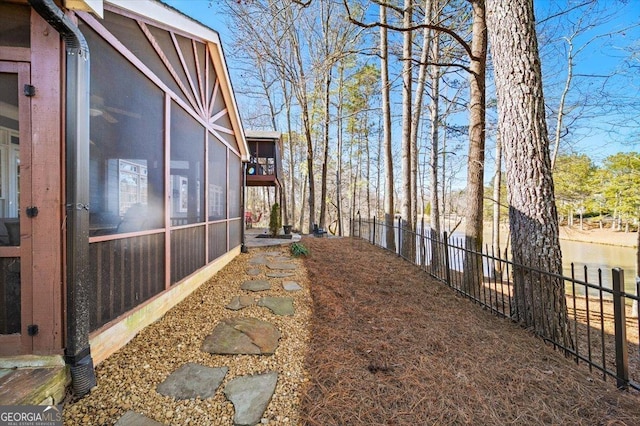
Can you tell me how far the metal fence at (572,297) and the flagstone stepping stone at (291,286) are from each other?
8.75ft

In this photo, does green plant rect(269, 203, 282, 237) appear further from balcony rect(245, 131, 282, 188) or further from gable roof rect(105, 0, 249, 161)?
gable roof rect(105, 0, 249, 161)

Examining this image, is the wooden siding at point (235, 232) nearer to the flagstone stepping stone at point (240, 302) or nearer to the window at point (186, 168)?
the window at point (186, 168)

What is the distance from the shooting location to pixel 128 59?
263cm

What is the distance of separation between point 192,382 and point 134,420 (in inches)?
16.1

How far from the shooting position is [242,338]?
2650 mm

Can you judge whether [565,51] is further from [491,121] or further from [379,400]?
[379,400]

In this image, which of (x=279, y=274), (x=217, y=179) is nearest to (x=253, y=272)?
(x=279, y=274)

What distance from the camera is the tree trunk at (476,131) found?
193 inches

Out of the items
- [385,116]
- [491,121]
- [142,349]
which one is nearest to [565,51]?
[491,121]

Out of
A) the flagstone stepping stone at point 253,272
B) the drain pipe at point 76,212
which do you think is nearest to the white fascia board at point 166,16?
the drain pipe at point 76,212

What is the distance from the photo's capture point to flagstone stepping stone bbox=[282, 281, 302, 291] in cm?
415

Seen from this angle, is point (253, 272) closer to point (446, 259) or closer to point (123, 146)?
point (123, 146)

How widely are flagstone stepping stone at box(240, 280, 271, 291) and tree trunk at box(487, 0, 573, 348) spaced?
3.44 metres

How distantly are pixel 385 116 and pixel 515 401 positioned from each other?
25.9 ft
